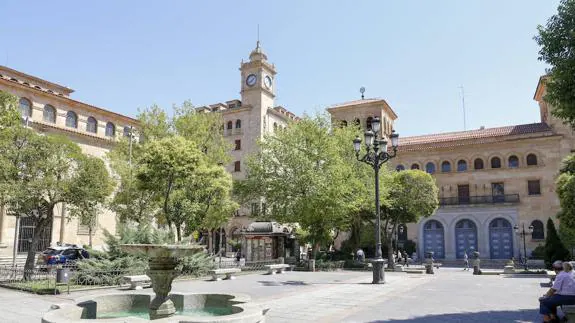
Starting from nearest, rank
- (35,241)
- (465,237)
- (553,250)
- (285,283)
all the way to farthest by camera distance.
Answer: (285,283) < (35,241) < (553,250) < (465,237)

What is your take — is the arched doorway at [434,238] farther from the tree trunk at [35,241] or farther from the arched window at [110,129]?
the tree trunk at [35,241]

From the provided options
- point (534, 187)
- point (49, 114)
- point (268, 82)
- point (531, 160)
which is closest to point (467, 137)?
point (531, 160)

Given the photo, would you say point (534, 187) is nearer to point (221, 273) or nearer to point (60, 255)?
point (221, 273)

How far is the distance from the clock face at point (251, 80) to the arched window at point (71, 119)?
67.9ft

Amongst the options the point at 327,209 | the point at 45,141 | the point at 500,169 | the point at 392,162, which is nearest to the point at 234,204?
the point at 327,209

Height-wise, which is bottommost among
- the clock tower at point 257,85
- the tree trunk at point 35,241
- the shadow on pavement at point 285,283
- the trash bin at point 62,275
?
the shadow on pavement at point 285,283

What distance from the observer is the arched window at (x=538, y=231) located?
1559 inches

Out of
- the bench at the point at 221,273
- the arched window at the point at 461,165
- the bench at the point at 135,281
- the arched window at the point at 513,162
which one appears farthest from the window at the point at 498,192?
the bench at the point at 135,281

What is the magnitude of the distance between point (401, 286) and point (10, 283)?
51.5 ft

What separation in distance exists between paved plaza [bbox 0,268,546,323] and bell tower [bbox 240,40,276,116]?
119 feet

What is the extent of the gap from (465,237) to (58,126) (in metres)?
38.7

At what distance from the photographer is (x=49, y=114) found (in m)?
37.9

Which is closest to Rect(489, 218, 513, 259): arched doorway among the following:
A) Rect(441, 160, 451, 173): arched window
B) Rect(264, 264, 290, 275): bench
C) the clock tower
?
Rect(441, 160, 451, 173): arched window

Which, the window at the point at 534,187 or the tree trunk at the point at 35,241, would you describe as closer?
the tree trunk at the point at 35,241
